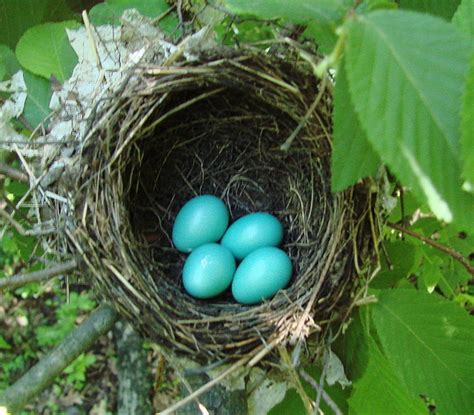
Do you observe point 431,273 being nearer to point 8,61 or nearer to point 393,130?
point 393,130

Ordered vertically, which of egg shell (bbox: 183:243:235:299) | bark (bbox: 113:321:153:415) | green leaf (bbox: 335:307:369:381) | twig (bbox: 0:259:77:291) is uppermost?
twig (bbox: 0:259:77:291)

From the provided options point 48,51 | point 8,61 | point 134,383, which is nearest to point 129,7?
point 48,51

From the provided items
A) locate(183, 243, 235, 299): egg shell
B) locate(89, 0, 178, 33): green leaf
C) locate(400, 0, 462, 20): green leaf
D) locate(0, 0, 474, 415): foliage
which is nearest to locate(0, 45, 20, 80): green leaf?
locate(0, 0, 474, 415): foliage

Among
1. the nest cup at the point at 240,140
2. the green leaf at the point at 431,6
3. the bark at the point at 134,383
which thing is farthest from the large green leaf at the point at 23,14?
the bark at the point at 134,383

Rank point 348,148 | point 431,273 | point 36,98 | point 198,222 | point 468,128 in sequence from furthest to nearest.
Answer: point 198,222, point 431,273, point 36,98, point 348,148, point 468,128

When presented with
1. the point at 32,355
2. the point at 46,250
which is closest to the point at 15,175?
the point at 46,250

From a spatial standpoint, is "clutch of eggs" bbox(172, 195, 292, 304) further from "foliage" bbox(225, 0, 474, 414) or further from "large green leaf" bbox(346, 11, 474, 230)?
"large green leaf" bbox(346, 11, 474, 230)

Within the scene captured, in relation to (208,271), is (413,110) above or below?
above
